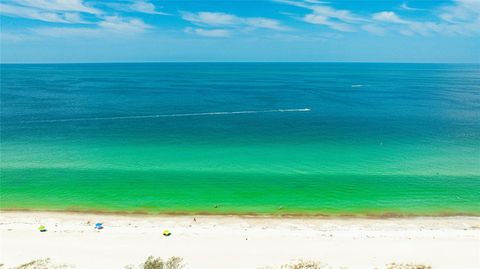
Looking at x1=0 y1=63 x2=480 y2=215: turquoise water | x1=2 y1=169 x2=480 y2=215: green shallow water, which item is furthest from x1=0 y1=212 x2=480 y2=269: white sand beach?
x1=0 y1=63 x2=480 y2=215: turquoise water

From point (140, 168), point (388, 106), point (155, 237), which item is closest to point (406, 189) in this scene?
point (155, 237)

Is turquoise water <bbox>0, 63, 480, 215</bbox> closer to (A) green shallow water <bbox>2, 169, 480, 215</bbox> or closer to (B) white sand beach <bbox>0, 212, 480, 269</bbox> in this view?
(A) green shallow water <bbox>2, 169, 480, 215</bbox>

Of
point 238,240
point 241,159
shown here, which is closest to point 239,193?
point 238,240

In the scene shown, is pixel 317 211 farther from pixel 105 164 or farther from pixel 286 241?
pixel 105 164

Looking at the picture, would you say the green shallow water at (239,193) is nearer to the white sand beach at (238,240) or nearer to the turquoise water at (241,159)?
the turquoise water at (241,159)

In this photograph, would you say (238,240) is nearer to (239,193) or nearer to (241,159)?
(239,193)

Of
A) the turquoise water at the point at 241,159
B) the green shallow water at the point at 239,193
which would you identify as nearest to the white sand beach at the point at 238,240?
the green shallow water at the point at 239,193
